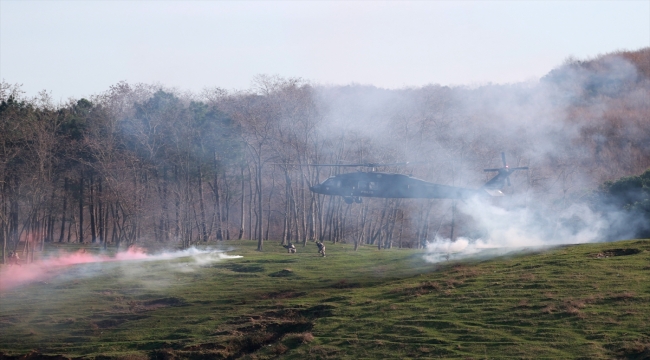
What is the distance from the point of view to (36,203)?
208 feet

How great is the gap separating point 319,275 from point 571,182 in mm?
34378

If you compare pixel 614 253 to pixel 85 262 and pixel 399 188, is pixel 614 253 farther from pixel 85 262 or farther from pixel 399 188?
pixel 85 262

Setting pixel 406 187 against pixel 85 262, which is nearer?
pixel 406 187

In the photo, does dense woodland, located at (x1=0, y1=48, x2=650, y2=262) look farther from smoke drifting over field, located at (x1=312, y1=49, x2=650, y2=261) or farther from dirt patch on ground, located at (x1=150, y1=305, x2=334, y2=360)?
dirt patch on ground, located at (x1=150, y1=305, x2=334, y2=360)

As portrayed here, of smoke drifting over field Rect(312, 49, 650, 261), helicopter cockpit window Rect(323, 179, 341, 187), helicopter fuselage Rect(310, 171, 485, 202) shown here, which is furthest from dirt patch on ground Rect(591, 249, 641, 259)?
smoke drifting over field Rect(312, 49, 650, 261)

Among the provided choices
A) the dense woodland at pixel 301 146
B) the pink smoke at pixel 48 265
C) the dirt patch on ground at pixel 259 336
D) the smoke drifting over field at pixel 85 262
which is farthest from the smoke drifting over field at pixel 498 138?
the dirt patch on ground at pixel 259 336

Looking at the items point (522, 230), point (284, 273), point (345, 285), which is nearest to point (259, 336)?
point (345, 285)

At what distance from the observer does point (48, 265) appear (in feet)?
190

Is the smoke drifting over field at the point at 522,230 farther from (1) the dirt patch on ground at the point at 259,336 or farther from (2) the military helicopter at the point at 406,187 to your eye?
(1) the dirt patch on ground at the point at 259,336

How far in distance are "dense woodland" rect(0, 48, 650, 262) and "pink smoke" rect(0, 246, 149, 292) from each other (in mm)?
4473

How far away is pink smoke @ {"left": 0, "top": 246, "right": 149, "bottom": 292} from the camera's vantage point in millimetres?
50750

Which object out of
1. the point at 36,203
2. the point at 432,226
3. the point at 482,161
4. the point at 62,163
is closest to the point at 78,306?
the point at 36,203

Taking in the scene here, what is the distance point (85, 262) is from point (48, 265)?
9.21 feet

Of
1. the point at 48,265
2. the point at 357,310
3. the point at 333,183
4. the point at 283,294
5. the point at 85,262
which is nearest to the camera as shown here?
the point at 357,310
